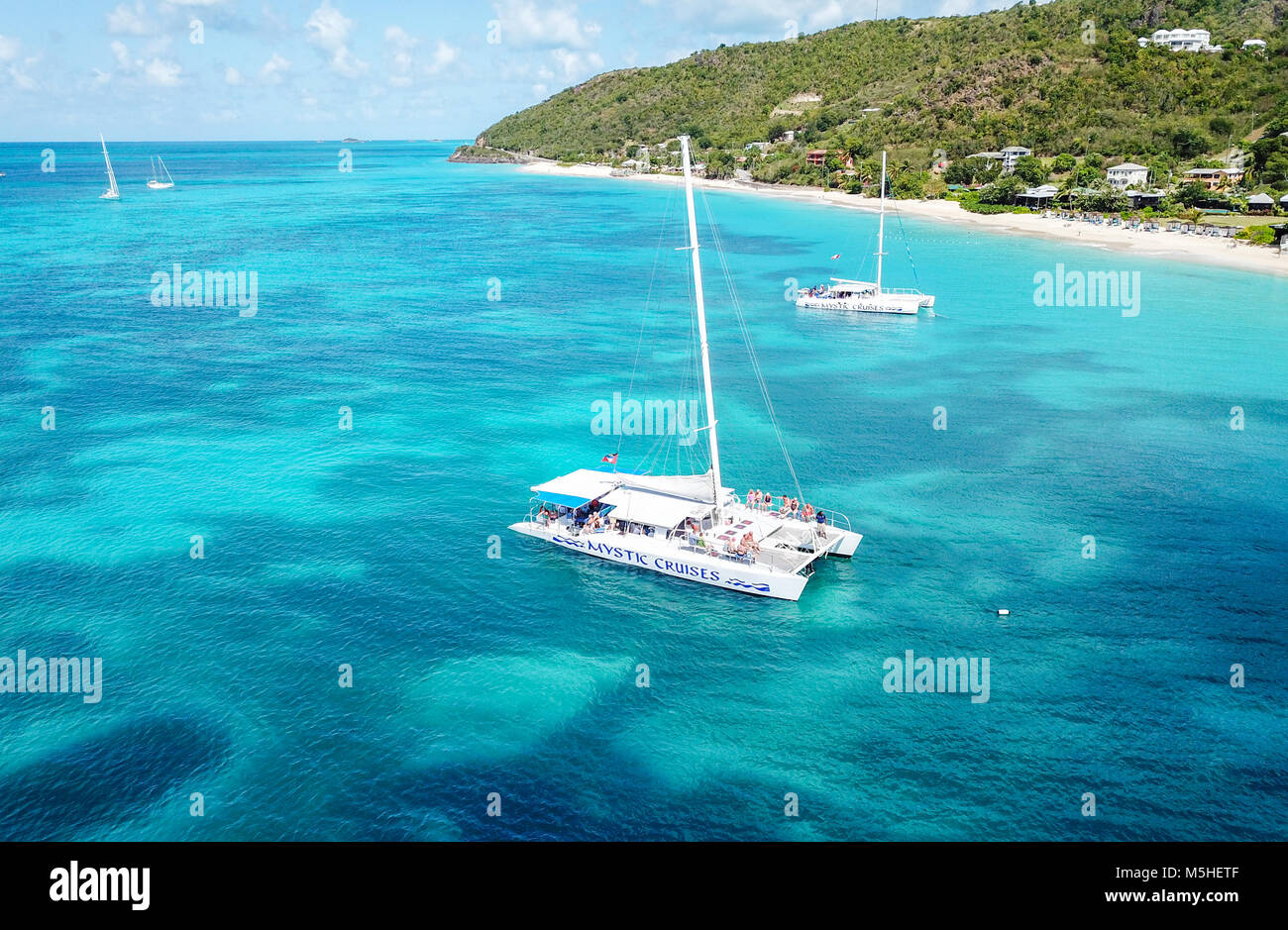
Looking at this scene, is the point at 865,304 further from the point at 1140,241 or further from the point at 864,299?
the point at 1140,241

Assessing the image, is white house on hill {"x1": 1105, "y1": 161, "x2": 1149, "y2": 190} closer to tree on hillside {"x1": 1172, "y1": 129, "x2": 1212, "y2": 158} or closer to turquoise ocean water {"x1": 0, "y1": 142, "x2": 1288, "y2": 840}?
tree on hillside {"x1": 1172, "y1": 129, "x2": 1212, "y2": 158}

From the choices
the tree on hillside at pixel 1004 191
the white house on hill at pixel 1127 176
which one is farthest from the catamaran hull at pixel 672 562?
the tree on hillside at pixel 1004 191

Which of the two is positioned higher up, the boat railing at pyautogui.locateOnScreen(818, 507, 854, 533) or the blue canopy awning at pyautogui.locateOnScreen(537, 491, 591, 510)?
the blue canopy awning at pyautogui.locateOnScreen(537, 491, 591, 510)

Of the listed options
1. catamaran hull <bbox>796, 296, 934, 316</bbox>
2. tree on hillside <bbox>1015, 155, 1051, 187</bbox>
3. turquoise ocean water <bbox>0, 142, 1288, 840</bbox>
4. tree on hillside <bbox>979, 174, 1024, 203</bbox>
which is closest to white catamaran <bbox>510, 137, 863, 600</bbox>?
turquoise ocean water <bbox>0, 142, 1288, 840</bbox>

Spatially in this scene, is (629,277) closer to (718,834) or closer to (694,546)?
(694,546)

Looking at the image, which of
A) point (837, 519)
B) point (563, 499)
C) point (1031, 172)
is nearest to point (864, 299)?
point (837, 519)
